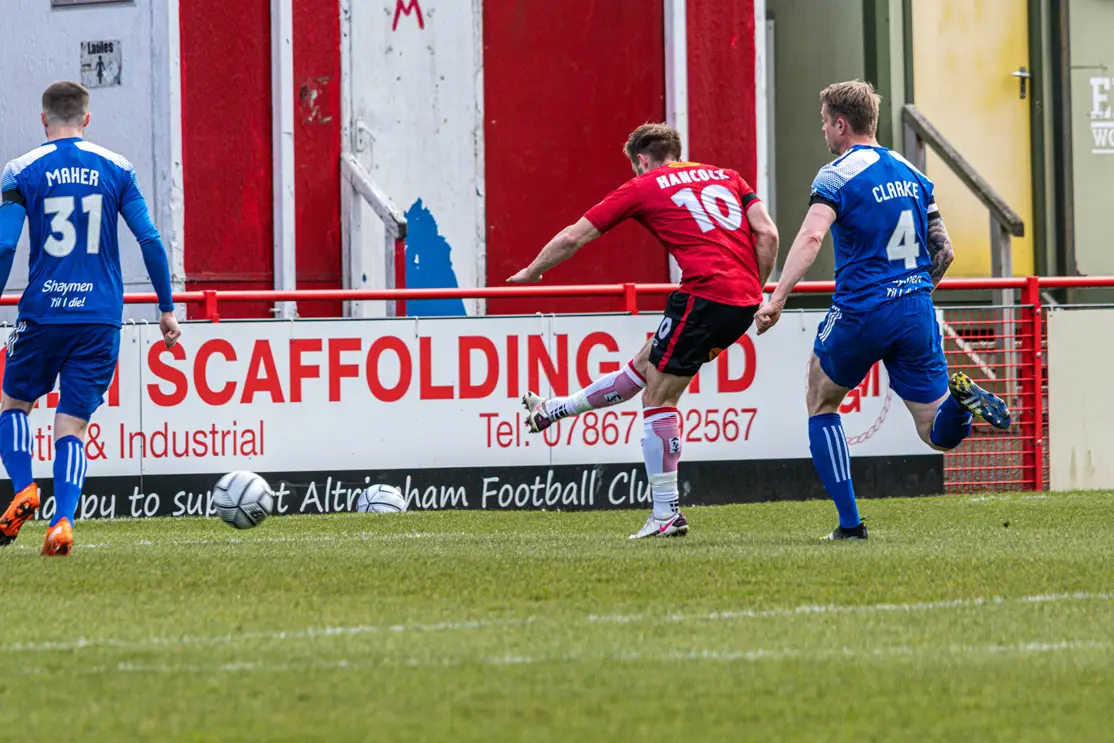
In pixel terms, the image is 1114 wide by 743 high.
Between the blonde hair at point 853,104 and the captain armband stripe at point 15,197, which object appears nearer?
the captain armband stripe at point 15,197

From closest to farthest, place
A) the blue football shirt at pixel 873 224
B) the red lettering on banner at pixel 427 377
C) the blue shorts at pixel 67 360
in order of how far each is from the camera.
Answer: the blue shorts at pixel 67 360, the blue football shirt at pixel 873 224, the red lettering on banner at pixel 427 377

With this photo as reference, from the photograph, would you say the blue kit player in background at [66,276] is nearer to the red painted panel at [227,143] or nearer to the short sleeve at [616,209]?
the short sleeve at [616,209]

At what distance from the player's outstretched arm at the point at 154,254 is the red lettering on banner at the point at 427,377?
3.85 meters

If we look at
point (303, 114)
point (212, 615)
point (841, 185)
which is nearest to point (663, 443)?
point (841, 185)

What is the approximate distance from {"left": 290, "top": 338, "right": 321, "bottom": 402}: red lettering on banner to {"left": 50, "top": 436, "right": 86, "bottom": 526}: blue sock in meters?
3.92

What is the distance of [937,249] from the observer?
27.8ft

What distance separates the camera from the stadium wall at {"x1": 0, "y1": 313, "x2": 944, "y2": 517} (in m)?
11.9

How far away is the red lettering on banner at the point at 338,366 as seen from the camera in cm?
1214

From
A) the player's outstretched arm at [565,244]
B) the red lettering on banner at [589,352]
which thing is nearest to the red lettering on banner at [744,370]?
the red lettering on banner at [589,352]

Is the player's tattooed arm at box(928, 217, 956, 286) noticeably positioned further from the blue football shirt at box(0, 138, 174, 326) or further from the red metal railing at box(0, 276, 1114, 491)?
the red metal railing at box(0, 276, 1114, 491)

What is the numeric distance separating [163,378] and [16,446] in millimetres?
3740

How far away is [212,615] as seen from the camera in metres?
5.77

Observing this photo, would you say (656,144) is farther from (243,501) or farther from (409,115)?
(409,115)

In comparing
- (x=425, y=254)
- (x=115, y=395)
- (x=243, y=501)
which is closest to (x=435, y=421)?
(x=115, y=395)
